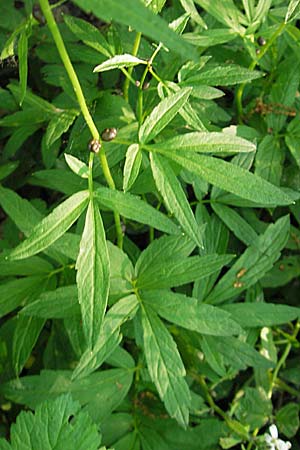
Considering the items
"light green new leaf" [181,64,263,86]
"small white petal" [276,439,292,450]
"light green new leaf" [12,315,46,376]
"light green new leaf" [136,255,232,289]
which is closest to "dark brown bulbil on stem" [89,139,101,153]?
"light green new leaf" [181,64,263,86]

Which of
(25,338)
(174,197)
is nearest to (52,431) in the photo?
(25,338)

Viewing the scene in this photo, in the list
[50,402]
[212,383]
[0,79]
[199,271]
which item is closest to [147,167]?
[199,271]

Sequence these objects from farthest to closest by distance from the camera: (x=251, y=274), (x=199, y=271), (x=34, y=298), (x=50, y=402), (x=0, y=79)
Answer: (x=0, y=79)
(x=251, y=274)
(x=34, y=298)
(x=199, y=271)
(x=50, y=402)

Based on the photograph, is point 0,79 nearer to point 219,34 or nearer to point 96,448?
point 219,34

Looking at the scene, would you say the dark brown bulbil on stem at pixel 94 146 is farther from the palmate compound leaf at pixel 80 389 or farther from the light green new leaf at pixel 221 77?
the palmate compound leaf at pixel 80 389

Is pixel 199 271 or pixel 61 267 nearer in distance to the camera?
pixel 199 271

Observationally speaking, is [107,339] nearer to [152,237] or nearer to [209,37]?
[152,237]
